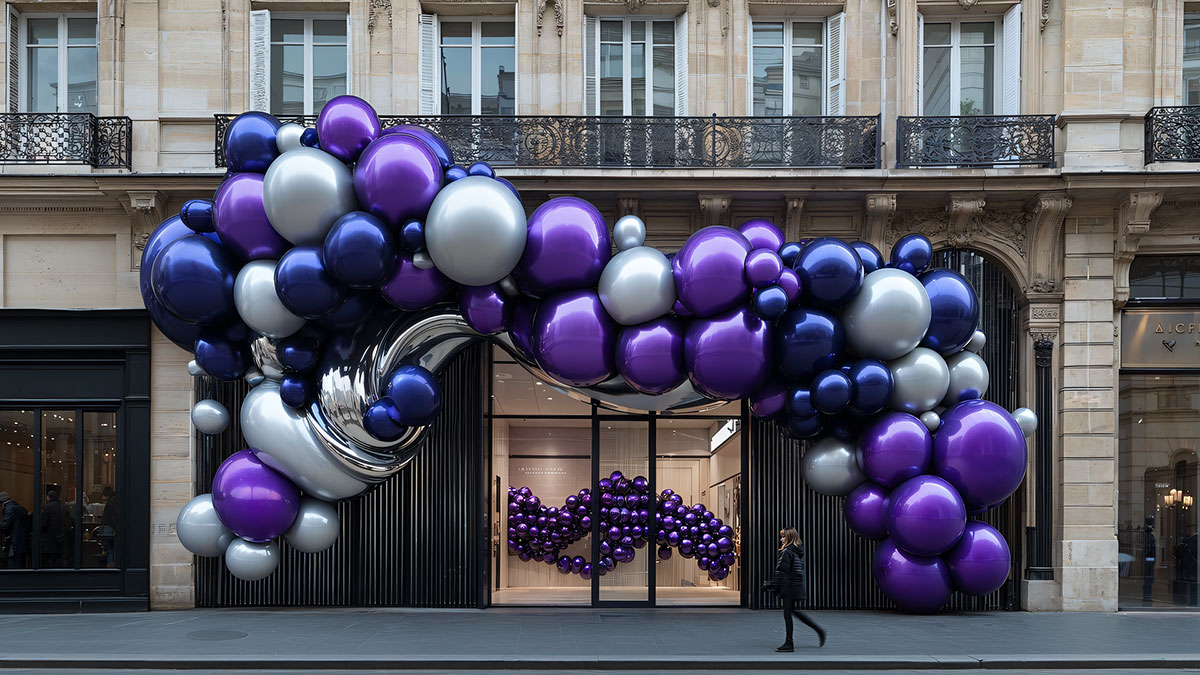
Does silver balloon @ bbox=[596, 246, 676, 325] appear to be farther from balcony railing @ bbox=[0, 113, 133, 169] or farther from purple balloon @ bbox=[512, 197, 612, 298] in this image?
balcony railing @ bbox=[0, 113, 133, 169]

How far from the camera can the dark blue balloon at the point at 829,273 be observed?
10.9 m

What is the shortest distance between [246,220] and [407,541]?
4936 mm

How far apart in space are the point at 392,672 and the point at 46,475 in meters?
7.00

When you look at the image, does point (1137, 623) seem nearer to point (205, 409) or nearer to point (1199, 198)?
point (1199, 198)

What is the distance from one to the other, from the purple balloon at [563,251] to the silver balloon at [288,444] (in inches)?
114

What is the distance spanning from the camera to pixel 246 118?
1173 centimetres

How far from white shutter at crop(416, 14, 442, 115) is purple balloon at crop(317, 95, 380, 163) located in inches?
132

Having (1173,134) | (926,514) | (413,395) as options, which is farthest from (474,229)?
(1173,134)

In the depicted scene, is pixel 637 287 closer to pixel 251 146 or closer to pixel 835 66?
pixel 251 146

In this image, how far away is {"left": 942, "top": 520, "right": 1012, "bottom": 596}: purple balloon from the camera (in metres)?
11.8

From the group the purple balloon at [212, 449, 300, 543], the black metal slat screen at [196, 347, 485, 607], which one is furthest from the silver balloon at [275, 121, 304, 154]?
the black metal slat screen at [196, 347, 485, 607]

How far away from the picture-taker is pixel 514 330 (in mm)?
11555

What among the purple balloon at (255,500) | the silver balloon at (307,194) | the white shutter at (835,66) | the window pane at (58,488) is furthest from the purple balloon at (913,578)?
the window pane at (58,488)

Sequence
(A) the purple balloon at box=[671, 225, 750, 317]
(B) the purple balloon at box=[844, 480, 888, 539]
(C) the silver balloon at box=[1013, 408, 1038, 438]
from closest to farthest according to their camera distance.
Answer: (A) the purple balloon at box=[671, 225, 750, 317] → (B) the purple balloon at box=[844, 480, 888, 539] → (C) the silver balloon at box=[1013, 408, 1038, 438]
